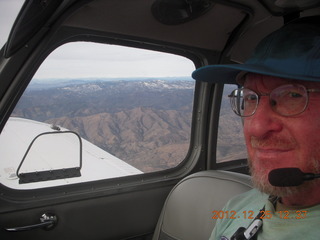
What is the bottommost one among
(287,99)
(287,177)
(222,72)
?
(287,177)

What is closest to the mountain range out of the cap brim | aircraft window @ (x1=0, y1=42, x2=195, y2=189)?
aircraft window @ (x1=0, y1=42, x2=195, y2=189)

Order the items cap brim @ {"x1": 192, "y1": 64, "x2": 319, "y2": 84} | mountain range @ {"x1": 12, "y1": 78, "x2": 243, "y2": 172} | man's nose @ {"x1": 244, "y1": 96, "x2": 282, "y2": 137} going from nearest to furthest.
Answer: man's nose @ {"x1": 244, "y1": 96, "x2": 282, "y2": 137}, cap brim @ {"x1": 192, "y1": 64, "x2": 319, "y2": 84}, mountain range @ {"x1": 12, "y1": 78, "x2": 243, "y2": 172}

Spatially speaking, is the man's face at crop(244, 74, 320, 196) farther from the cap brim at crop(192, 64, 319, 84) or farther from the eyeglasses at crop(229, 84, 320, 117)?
the cap brim at crop(192, 64, 319, 84)

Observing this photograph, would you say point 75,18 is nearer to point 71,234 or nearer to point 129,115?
point 129,115

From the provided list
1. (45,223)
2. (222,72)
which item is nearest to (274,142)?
(222,72)

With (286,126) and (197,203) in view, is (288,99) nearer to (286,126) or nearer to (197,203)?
(286,126)

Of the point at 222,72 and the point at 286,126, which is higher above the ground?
the point at 222,72
